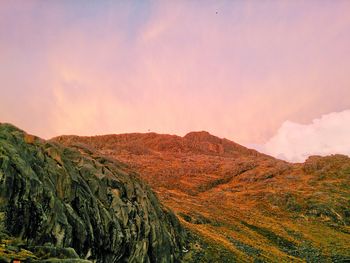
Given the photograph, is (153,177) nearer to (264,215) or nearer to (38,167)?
(264,215)

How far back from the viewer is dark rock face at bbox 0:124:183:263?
21.1 metres

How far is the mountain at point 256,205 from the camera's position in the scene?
2445 inches

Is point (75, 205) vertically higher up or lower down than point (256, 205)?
lower down

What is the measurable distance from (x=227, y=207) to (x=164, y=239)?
6872 cm

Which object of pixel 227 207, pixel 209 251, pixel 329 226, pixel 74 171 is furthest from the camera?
pixel 227 207

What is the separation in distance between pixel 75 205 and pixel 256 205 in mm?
97822

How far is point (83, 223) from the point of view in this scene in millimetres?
25656

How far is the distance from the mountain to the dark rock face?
8553 mm

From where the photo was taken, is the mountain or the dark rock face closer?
the dark rock face

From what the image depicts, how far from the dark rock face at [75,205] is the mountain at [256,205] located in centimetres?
855

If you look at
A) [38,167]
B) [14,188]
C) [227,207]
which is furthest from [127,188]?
[227,207]

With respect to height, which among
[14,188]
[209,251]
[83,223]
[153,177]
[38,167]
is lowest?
[209,251]

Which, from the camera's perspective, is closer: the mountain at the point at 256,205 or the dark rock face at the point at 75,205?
the dark rock face at the point at 75,205

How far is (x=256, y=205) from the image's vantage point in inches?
4545
